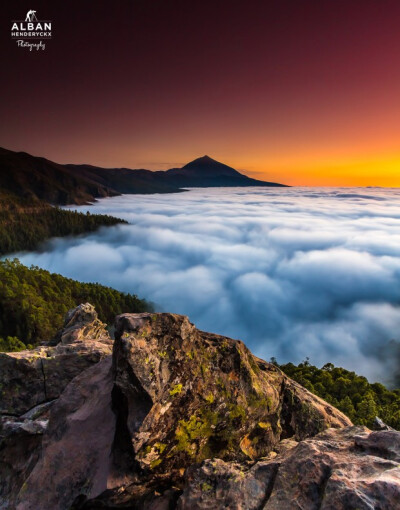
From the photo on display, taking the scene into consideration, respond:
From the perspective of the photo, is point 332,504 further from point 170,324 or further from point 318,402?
point 318,402

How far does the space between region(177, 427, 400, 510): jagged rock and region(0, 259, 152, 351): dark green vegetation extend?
9073cm

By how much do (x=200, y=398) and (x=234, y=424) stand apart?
6.58 ft

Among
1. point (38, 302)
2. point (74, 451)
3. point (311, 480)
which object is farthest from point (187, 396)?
point (38, 302)

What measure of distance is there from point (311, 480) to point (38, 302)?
145757mm

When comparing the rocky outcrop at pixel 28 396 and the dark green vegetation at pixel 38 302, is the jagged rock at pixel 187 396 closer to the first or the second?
the rocky outcrop at pixel 28 396

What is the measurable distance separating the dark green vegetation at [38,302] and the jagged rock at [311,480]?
9073cm

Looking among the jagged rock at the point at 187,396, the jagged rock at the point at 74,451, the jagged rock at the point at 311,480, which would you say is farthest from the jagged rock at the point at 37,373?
the jagged rock at the point at 311,480

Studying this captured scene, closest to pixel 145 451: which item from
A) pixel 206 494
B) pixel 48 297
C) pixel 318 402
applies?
pixel 206 494

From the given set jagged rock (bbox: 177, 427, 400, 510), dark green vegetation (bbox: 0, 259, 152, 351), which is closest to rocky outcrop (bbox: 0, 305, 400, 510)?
jagged rock (bbox: 177, 427, 400, 510)

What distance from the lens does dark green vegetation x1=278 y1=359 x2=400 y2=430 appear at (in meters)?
62.7

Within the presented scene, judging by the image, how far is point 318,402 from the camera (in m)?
17.6

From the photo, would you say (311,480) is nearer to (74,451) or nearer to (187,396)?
(187,396)

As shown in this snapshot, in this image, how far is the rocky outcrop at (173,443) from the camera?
372 inches

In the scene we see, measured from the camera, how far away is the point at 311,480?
8969 millimetres
